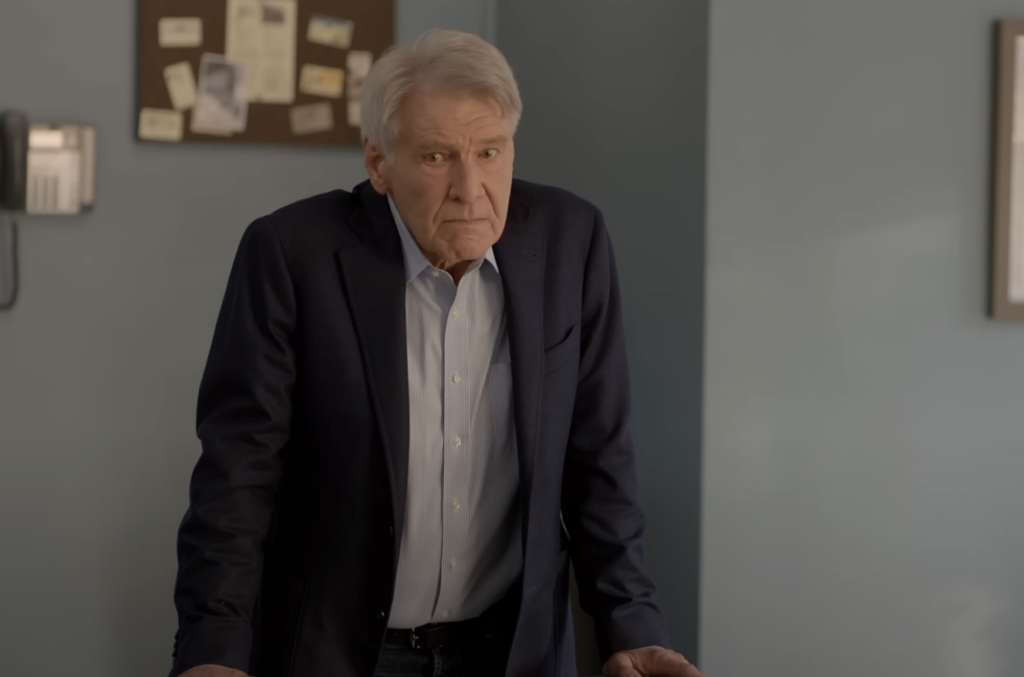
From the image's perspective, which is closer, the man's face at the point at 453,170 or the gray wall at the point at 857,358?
the man's face at the point at 453,170

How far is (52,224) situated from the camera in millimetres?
3244

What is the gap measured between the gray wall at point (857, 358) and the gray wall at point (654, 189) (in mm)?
64

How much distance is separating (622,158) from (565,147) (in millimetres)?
267

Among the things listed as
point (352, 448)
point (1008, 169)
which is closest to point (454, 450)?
point (352, 448)

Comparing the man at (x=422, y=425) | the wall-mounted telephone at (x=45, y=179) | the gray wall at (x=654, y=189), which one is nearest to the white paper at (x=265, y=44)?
the wall-mounted telephone at (x=45, y=179)

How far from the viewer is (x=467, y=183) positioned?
64.4 inches

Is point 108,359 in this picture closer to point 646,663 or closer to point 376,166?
point 376,166

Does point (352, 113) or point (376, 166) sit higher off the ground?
point (352, 113)

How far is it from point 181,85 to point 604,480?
6.57ft

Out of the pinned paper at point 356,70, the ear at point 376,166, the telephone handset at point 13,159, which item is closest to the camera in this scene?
the ear at point 376,166

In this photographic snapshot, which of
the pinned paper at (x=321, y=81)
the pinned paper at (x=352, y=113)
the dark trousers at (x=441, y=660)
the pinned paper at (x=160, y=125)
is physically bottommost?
the dark trousers at (x=441, y=660)

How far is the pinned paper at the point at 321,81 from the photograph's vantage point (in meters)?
3.30

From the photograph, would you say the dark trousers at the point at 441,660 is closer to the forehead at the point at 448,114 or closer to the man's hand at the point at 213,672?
the man's hand at the point at 213,672

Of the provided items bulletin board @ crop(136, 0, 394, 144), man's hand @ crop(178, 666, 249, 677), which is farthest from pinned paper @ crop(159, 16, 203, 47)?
man's hand @ crop(178, 666, 249, 677)
